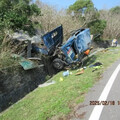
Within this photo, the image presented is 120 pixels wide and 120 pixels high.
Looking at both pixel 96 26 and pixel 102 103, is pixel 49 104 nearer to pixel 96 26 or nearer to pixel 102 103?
pixel 102 103

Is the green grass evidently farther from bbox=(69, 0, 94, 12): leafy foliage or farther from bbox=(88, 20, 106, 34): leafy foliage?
bbox=(69, 0, 94, 12): leafy foliage

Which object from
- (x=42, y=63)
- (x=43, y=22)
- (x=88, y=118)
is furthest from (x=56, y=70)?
(x=43, y=22)

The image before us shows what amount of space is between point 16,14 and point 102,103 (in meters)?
6.06

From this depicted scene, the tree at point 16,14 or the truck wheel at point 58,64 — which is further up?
the tree at point 16,14

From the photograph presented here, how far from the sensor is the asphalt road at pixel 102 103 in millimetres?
3184

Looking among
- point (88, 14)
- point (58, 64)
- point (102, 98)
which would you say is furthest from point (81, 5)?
point (102, 98)

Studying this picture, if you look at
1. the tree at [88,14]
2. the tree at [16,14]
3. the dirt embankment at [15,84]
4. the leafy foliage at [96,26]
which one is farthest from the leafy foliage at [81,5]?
the dirt embankment at [15,84]

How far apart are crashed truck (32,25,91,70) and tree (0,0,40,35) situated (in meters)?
1.16

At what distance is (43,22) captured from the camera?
1466cm

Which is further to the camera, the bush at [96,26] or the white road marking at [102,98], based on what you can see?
the bush at [96,26]

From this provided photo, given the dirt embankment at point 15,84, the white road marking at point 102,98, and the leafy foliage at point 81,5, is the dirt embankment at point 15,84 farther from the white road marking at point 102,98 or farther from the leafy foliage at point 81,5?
the leafy foliage at point 81,5

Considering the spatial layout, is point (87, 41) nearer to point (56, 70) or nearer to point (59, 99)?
point (56, 70)

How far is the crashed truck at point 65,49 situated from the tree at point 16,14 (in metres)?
1.16

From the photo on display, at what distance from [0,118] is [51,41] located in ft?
18.4
